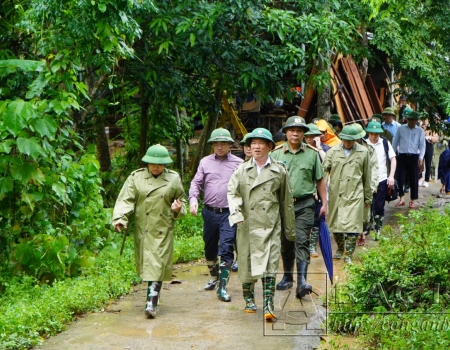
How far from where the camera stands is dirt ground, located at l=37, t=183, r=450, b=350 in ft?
26.9

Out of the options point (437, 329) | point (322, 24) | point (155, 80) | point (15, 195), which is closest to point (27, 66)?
point (15, 195)

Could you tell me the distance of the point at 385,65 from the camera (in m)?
24.1

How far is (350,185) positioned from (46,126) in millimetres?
4518

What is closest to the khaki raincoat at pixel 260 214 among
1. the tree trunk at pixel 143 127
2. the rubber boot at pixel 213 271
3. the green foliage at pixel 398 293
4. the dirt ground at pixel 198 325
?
the dirt ground at pixel 198 325

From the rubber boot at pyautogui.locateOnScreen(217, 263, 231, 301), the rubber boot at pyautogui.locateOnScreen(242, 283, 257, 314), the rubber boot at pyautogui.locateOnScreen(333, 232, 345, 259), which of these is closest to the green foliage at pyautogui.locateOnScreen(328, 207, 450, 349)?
the rubber boot at pyautogui.locateOnScreen(242, 283, 257, 314)

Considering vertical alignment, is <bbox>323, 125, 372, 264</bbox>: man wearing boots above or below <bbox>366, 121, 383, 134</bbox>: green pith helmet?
below

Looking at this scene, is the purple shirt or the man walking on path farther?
the man walking on path

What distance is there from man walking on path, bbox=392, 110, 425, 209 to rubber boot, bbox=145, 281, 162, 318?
27.8 feet

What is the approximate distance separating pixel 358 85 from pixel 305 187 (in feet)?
38.6

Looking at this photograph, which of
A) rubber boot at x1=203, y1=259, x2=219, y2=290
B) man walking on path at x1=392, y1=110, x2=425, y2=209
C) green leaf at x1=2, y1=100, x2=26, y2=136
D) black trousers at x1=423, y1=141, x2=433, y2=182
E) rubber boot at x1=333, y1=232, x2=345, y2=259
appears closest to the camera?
green leaf at x1=2, y1=100, x2=26, y2=136

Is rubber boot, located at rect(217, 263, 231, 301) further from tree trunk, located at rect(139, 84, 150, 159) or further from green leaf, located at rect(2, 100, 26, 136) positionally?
tree trunk, located at rect(139, 84, 150, 159)

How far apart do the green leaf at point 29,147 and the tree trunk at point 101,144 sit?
569 centimetres

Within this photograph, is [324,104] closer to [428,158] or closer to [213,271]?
[428,158]

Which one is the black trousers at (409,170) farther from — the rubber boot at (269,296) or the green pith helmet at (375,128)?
the rubber boot at (269,296)
